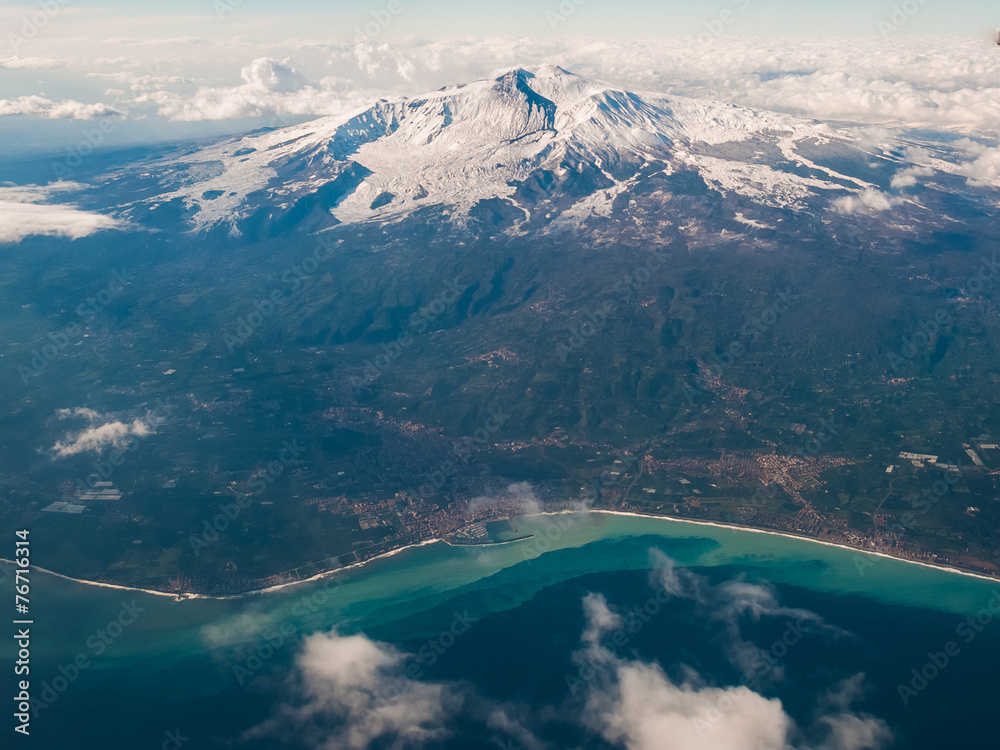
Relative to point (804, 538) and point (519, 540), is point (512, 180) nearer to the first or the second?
point (519, 540)

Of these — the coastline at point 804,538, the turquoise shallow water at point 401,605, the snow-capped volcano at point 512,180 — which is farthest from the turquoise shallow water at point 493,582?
the snow-capped volcano at point 512,180

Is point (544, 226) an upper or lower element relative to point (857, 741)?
upper

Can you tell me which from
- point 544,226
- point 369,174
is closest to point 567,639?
point 544,226

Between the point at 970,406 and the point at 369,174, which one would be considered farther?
the point at 369,174

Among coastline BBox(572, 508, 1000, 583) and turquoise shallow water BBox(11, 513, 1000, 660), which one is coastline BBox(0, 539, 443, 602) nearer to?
turquoise shallow water BBox(11, 513, 1000, 660)

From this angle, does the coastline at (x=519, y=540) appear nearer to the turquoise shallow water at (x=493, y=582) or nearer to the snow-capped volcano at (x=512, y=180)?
the turquoise shallow water at (x=493, y=582)

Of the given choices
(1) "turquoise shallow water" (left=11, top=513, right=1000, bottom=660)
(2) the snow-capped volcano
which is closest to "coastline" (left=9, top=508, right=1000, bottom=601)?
(1) "turquoise shallow water" (left=11, top=513, right=1000, bottom=660)

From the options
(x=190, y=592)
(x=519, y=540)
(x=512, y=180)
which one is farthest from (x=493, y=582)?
(x=512, y=180)

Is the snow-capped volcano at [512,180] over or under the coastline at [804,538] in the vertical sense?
over

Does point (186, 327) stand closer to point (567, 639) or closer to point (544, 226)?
point (544, 226)
